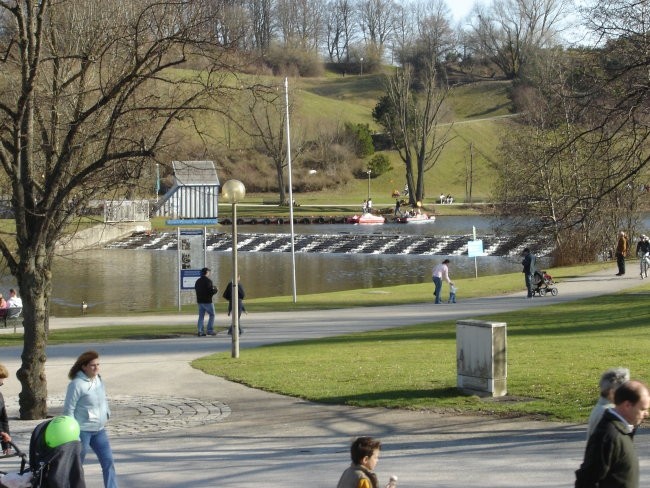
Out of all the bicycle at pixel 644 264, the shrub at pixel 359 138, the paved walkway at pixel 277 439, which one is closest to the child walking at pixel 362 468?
the paved walkway at pixel 277 439

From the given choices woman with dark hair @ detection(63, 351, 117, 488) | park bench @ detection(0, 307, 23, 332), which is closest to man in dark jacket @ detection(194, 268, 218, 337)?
park bench @ detection(0, 307, 23, 332)

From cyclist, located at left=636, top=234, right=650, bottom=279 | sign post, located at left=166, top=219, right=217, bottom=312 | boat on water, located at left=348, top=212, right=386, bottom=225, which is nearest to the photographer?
sign post, located at left=166, top=219, right=217, bottom=312

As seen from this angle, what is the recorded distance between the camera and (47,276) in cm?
1389

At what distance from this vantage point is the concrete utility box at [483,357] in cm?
1358

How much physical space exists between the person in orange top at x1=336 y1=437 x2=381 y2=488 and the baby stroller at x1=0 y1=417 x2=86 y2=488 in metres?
2.09

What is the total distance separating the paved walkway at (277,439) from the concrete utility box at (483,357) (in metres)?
1.21

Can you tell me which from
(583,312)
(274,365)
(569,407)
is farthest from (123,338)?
(569,407)

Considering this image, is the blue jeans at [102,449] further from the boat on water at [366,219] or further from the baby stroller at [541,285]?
the boat on water at [366,219]

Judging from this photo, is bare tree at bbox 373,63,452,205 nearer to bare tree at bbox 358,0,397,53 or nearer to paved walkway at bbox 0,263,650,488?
bare tree at bbox 358,0,397,53

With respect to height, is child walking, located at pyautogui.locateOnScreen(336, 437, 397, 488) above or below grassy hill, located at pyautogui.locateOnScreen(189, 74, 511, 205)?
below

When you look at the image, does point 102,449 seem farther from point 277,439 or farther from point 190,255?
point 190,255

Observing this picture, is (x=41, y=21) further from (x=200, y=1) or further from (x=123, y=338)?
(x=123, y=338)

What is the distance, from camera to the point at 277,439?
39.3 ft

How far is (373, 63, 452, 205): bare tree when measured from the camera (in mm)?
106062
